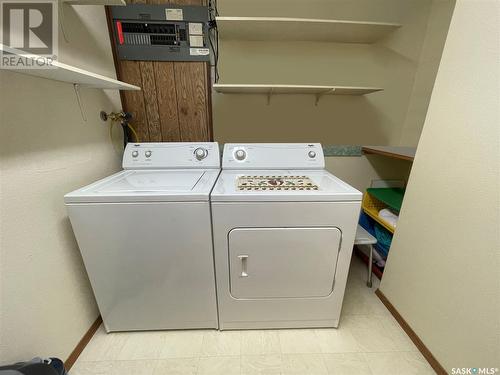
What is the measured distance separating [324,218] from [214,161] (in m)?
0.90

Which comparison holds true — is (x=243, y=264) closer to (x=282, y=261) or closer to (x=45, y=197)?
(x=282, y=261)

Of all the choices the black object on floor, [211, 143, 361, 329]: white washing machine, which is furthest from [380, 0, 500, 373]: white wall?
the black object on floor

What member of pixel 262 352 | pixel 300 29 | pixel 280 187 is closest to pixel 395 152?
pixel 280 187

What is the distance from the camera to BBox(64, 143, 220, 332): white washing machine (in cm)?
106

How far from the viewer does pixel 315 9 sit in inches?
68.5

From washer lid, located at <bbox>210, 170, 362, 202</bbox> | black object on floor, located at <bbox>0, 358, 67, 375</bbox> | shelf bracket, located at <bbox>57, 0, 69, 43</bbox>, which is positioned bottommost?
black object on floor, located at <bbox>0, 358, 67, 375</bbox>

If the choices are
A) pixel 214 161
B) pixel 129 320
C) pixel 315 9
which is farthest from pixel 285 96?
pixel 129 320

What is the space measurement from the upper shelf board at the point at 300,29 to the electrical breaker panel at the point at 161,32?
0.18m

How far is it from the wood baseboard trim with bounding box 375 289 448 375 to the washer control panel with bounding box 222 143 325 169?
3.69 ft

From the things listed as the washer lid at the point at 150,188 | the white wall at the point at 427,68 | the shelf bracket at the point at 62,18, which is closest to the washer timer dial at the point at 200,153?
the washer lid at the point at 150,188

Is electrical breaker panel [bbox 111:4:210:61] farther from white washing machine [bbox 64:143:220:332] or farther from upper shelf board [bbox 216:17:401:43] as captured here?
white washing machine [bbox 64:143:220:332]

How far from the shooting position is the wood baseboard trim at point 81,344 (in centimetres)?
119

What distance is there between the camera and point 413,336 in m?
1.32

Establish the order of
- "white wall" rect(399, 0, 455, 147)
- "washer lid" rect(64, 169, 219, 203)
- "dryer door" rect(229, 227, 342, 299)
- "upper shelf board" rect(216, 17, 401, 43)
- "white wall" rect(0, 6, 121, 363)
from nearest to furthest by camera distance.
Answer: "white wall" rect(0, 6, 121, 363), "washer lid" rect(64, 169, 219, 203), "dryer door" rect(229, 227, 342, 299), "upper shelf board" rect(216, 17, 401, 43), "white wall" rect(399, 0, 455, 147)
